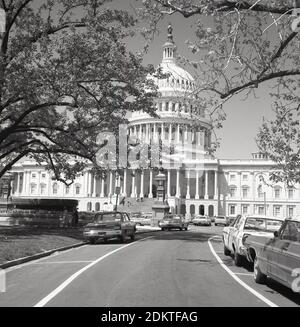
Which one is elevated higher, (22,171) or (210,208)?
(22,171)

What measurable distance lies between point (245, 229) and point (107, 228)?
10163 mm

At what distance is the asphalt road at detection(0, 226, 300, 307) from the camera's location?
873cm

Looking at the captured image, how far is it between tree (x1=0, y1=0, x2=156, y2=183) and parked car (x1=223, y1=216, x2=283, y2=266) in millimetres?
12128

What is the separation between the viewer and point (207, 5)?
11367mm

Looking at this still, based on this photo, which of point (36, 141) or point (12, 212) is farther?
point (12, 212)

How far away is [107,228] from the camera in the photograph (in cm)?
2389

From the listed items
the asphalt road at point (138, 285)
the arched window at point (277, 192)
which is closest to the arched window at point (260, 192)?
the arched window at point (277, 192)

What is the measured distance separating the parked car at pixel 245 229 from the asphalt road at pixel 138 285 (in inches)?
21.3

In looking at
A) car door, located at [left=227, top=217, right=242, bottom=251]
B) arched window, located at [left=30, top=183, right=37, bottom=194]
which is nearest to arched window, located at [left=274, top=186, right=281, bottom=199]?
arched window, located at [left=30, top=183, right=37, bottom=194]

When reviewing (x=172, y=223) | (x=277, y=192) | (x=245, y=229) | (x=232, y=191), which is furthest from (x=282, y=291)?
(x=232, y=191)

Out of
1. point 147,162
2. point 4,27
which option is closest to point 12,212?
point 147,162

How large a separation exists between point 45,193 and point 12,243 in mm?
115277

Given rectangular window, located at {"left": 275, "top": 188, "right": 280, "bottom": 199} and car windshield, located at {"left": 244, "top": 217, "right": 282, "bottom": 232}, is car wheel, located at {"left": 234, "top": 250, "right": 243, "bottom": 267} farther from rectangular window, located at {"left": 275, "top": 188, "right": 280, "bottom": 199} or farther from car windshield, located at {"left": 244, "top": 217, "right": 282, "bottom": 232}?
rectangular window, located at {"left": 275, "top": 188, "right": 280, "bottom": 199}

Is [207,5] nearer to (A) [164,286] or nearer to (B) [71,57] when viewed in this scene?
(A) [164,286]
